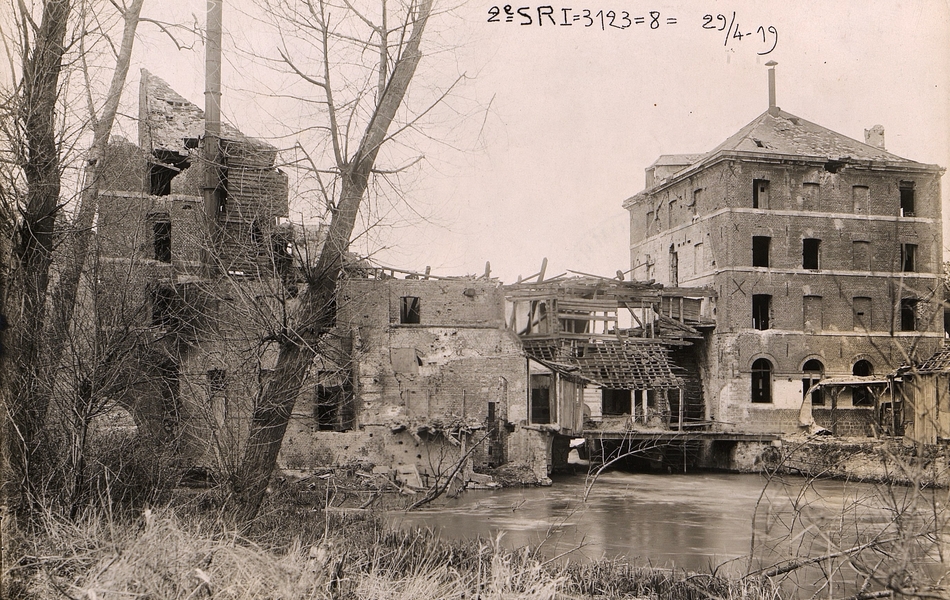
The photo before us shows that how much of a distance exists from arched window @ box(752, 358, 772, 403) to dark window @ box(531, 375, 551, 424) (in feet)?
28.3

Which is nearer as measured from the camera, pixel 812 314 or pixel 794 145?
pixel 812 314

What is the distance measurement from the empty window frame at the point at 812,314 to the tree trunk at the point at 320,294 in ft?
84.2

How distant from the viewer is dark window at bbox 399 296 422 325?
27422 millimetres

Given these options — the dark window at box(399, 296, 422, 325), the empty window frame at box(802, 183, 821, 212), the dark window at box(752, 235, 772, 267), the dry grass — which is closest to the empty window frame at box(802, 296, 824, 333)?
the dark window at box(752, 235, 772, 267)

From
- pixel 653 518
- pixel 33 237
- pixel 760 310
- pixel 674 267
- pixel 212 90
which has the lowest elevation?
pixel 653 518

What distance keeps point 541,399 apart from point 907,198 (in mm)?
17536

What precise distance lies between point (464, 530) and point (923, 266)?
24699 millimetres

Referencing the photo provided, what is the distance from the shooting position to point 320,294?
37.7ft

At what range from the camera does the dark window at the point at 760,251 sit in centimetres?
3388

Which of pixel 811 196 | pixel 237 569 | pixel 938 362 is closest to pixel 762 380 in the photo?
pixel 811 196

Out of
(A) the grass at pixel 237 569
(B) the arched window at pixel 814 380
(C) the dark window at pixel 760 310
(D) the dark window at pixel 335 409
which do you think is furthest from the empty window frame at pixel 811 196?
(A) the grass at pixel 237 569

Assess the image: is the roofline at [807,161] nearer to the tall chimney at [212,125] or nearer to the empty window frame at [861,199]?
the empty window frame at [861,199]

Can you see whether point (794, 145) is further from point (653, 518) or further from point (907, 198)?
point (653, 518)

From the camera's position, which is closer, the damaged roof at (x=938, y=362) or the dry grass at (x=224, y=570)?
the dry grass at (x=224, y=570)
